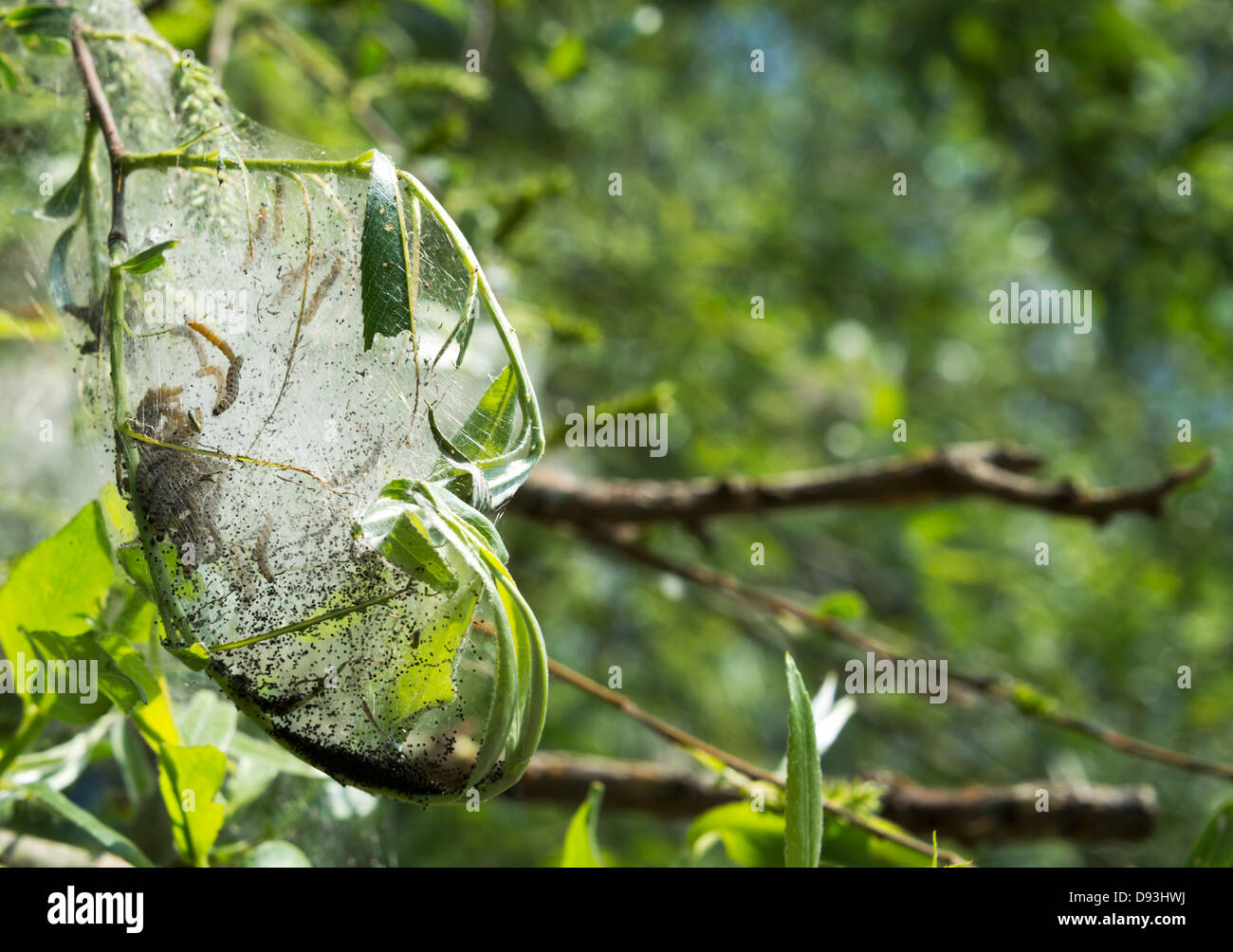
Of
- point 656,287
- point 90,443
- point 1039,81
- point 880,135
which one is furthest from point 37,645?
point 880,135

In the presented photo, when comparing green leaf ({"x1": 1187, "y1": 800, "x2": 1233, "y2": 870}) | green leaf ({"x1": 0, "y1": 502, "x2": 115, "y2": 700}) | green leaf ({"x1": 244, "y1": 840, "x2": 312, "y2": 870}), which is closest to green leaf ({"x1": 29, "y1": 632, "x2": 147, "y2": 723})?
green leaf ({"x1": 0, "y1": 502, "x2": 115, "y2": 700})

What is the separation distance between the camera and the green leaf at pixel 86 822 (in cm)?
60

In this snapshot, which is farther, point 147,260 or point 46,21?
point 46,21

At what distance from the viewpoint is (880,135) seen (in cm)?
374

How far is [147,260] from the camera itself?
468 millimetres

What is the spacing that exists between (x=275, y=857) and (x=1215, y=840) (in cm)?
66

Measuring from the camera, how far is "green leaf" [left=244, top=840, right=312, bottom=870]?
637 millimetres

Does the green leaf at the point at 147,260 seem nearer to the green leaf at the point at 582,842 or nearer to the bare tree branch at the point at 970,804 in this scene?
the green leaf at the point at 582,842

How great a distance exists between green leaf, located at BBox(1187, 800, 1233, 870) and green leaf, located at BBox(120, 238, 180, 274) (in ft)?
2.55

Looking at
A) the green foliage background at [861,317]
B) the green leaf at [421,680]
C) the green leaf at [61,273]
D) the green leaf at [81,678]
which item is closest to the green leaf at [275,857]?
the green leaf at [81,678]

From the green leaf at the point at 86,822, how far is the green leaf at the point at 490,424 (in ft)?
1.18

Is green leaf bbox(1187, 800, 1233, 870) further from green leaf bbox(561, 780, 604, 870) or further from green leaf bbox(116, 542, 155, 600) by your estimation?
green leaf bbox(116, 542, 155, 600)

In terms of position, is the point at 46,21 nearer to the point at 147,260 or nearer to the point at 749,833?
the point at 147,260

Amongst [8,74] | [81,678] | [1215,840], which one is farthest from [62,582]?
[1215,840]
